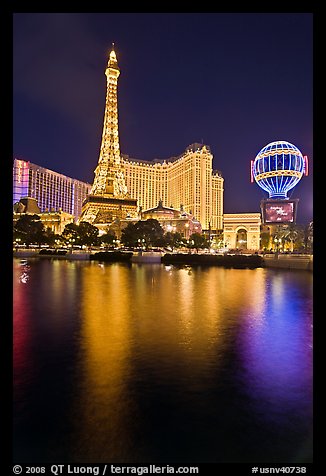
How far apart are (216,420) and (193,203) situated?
95.8m

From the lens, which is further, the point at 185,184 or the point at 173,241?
the point at 185,184

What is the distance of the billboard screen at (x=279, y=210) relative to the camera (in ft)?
156

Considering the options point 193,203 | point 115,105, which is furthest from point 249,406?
point 193,203

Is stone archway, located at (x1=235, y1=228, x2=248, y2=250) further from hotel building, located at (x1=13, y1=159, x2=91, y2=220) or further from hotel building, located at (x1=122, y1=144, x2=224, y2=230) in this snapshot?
hotel building, located at (x1=13, y1=159, x2=91, y2=220)

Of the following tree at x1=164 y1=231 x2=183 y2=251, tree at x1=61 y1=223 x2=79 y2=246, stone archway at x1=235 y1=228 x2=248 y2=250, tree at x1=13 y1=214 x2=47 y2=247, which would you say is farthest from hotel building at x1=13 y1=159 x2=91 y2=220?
stone archway at x1=235 y1=228 x2=248 y2=250

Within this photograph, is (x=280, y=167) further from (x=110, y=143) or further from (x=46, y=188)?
(x=46, y=188)

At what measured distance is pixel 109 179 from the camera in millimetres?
77188

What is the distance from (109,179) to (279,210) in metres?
43.7

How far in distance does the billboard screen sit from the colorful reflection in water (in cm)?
4130

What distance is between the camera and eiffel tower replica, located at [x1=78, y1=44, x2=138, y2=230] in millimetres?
74812

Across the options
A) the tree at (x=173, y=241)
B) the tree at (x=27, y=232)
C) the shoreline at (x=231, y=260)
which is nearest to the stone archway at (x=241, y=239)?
the tree at (x=173, y=241)

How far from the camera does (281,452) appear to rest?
362 cm

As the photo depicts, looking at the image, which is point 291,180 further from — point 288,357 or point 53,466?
point 53,466

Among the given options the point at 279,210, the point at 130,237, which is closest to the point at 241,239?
the point at 279,210
